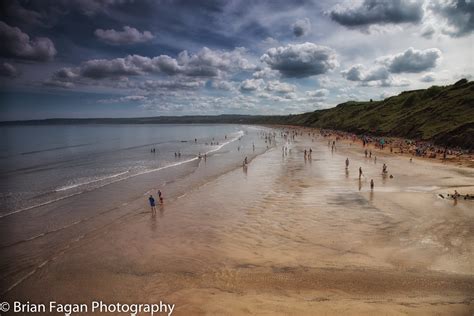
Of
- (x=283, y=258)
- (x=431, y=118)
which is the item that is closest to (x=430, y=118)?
(x=431, y=118)

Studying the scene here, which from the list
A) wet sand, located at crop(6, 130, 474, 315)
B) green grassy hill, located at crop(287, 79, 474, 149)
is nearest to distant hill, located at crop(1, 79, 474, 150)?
green grassy hill, located at crop(287, 79, 474, 149)

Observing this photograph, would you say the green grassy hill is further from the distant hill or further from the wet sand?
the wet sand

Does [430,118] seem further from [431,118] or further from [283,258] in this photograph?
[283,258]

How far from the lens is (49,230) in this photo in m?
20.5

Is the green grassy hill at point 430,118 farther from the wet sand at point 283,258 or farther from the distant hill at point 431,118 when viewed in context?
the wet sand at point 283,258

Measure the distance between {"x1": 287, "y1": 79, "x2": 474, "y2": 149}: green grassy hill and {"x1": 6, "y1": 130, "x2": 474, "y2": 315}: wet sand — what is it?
109 feet

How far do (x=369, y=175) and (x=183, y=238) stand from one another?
962 inches

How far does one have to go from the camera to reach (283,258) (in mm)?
14984

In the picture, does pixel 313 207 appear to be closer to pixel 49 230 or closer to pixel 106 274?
pixel 106 274

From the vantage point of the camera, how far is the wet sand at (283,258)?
1155 centimetres

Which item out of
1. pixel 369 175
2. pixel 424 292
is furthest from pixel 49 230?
pixel 369 175

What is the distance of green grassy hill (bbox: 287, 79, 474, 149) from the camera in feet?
174

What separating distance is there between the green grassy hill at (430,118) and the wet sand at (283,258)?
33.2m

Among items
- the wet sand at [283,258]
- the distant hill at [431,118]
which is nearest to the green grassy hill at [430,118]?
the distant hill at [431,118]
